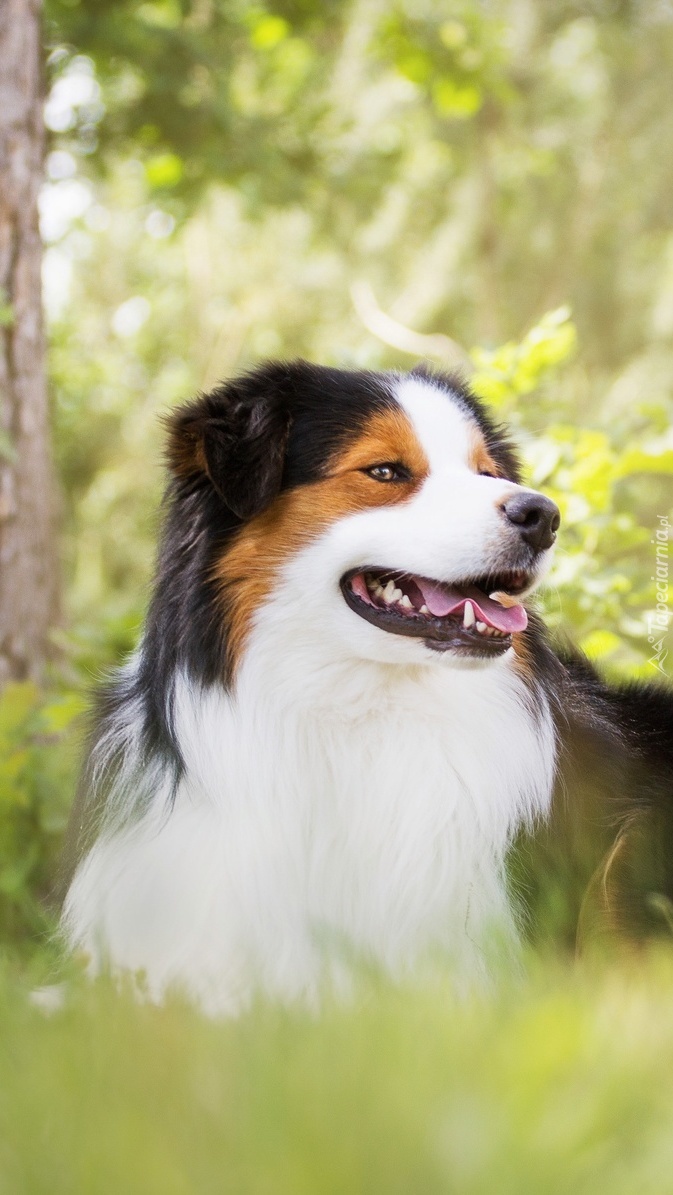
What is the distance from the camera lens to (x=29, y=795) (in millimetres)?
3986

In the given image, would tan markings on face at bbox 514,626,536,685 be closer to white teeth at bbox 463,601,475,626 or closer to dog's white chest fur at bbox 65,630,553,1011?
dog's white chest fur at bbox 65,630,553,1011

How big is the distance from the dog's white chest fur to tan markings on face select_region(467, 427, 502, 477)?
0.51 m

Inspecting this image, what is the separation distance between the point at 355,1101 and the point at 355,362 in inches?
133

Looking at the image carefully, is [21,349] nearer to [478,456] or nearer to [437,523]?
[478,456]

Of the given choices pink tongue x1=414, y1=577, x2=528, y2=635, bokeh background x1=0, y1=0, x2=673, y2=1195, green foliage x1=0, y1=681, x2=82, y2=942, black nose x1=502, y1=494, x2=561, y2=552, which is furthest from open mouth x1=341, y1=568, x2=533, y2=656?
green foliage x1=0, y1=681, x2=82, y2=942

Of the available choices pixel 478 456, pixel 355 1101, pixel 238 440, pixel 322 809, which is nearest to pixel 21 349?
pixel 238 440

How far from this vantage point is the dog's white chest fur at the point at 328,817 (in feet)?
8.11

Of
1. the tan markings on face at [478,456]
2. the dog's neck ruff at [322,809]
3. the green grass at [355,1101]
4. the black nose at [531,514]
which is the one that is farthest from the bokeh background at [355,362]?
the black nose at [531,514]

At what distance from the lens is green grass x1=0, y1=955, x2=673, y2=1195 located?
1.13 metres

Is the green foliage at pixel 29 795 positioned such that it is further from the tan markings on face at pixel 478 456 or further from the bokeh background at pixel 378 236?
the tan markings on face at pixel 478 456

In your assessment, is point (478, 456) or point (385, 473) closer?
point (385, 473)

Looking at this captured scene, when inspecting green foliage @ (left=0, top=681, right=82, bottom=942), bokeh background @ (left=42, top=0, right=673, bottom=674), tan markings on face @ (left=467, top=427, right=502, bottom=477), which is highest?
bokeh background @ (left=42, top=0, right=673, bottom=674)

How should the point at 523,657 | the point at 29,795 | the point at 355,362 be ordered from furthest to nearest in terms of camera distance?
the point at 355,362
the point at 29,795
the point at 523,657

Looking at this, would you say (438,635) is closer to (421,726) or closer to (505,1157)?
(421,726)
